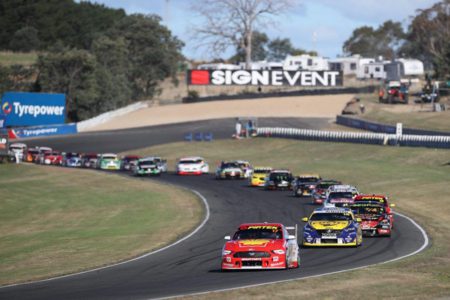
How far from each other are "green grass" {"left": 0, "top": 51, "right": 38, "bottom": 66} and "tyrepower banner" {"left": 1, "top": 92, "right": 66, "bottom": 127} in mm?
39829

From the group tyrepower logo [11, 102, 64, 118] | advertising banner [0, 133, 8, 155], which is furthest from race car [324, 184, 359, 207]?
tyrepower logo [11, 102, 64, 118]

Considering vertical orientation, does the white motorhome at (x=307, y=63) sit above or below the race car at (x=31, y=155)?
above

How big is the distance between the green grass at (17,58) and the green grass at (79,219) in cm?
8072

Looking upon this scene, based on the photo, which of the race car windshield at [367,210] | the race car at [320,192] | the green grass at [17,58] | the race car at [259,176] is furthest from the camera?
the green grass at [17,58]

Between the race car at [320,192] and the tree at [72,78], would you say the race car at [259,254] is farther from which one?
the tree at [72,78]

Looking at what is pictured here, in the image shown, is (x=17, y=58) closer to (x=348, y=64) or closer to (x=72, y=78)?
(x=72, y=78)

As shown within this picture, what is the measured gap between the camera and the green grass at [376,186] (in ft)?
68.2

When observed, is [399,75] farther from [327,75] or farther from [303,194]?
[303,194]

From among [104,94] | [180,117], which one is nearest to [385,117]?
[180,117]

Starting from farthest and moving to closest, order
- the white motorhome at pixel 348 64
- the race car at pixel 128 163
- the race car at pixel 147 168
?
the white motorhome at pixel 348 64
the race car at pixel 128 163
the race car at pixel 147 168

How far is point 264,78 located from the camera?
12850 cm

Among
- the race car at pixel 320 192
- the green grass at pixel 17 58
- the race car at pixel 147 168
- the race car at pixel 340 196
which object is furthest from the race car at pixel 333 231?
the green grass at pixel 17 58

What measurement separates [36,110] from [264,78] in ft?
A: 107

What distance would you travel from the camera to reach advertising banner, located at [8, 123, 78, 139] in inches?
4355
